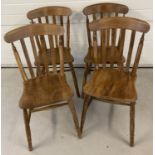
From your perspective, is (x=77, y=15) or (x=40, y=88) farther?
(x=77, y=15)

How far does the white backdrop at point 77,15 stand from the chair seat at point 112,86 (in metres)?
0.73

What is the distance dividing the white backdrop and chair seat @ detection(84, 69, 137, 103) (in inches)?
28.7

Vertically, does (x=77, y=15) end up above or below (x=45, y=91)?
above

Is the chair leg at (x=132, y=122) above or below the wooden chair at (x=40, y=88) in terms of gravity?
below

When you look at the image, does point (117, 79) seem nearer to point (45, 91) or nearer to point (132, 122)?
point (132, 122)

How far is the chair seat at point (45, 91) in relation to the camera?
1628 millimetres

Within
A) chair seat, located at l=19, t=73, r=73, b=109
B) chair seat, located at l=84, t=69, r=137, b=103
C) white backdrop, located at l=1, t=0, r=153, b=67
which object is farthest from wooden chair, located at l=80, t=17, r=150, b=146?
white backdrop, located at l=1, t=0, r=153, b=67

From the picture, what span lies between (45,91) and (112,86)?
0.50 metres

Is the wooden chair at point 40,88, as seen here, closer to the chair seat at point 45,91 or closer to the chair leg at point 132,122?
the chair seat at point 45,91

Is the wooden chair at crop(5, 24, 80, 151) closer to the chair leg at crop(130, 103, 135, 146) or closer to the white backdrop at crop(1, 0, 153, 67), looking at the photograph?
the chair leg at crop(130, 103, 135, 146)

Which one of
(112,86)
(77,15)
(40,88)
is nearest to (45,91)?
(40,88)

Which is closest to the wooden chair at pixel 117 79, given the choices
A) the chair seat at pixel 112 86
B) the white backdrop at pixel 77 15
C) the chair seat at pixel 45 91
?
the chair seat at pixel 112 86

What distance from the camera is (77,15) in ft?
7.62

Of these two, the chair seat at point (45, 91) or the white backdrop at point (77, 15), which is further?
the white backdrop at point (77, 15)
